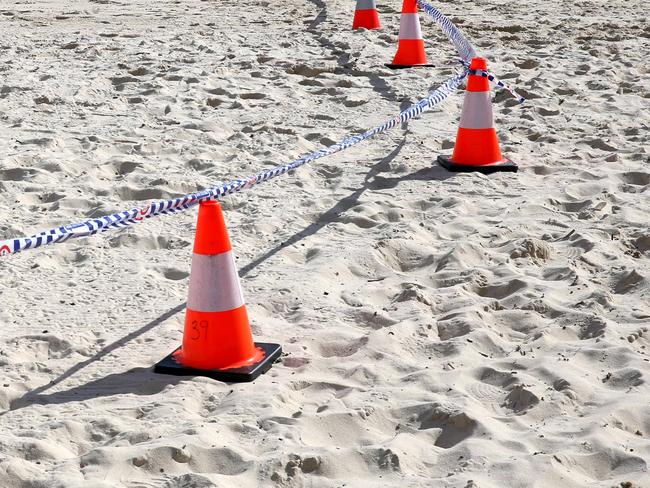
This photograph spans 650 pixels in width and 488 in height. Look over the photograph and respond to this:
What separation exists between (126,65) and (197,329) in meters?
6.13

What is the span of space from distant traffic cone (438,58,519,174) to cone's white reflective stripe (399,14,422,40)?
10.9ft

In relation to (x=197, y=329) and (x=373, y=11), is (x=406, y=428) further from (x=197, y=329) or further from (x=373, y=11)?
(x=373, y=11)

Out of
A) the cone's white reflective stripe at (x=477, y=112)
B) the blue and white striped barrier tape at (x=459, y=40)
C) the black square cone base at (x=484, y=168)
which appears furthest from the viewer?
the blue and white striped barrier tape at (x=459, y=40)

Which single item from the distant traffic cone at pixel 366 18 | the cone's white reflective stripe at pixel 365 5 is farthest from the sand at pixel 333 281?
the distant traffic cone at pixel 366 18

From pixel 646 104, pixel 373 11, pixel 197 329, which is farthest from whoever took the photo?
pixel 373 11

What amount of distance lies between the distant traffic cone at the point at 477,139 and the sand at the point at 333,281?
19cm

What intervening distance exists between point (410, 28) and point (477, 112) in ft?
12.2

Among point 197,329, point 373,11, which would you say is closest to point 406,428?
point 197,329

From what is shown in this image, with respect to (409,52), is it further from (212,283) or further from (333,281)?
(212,283)

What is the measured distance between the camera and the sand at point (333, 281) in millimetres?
3494

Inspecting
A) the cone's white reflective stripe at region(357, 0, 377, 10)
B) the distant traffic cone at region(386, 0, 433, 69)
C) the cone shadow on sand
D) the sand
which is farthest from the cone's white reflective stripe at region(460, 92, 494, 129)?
the cone's white reflective stripe at region(357, 0, 377, 10)

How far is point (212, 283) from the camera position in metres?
4.16

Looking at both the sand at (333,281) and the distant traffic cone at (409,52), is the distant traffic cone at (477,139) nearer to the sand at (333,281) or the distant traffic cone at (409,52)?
the sand at (333,281)

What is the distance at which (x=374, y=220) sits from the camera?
19.5ft
